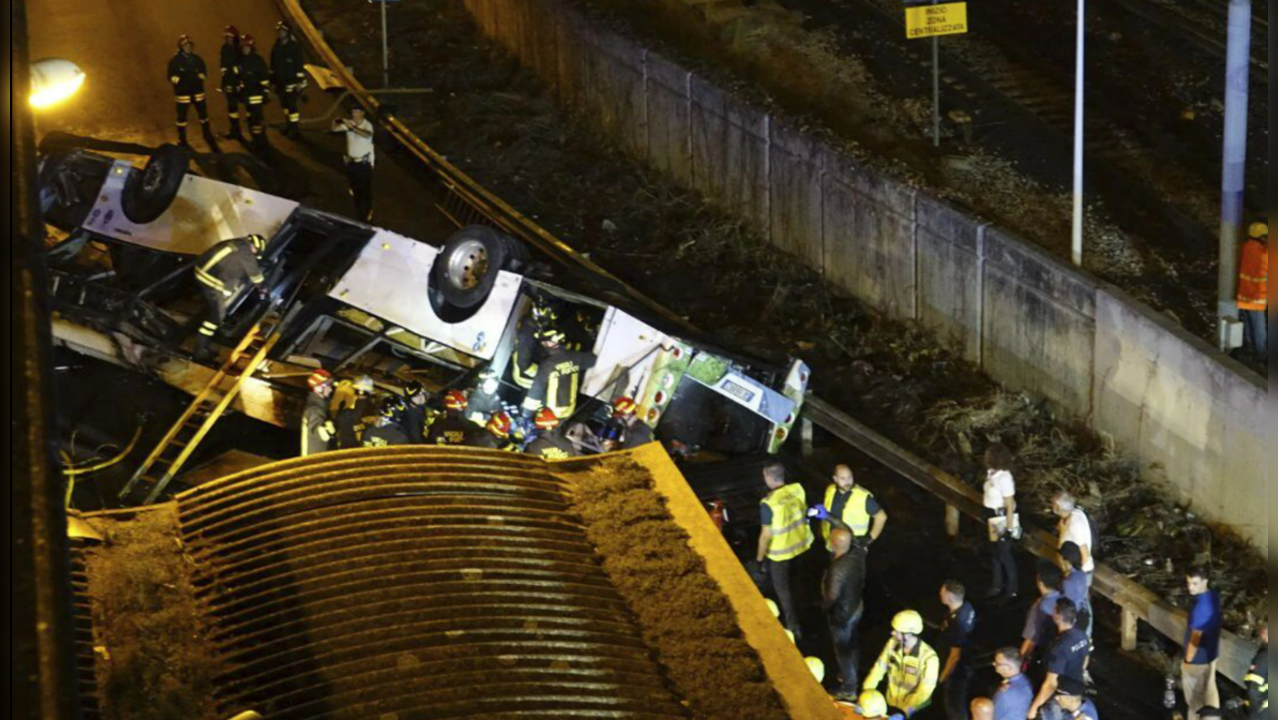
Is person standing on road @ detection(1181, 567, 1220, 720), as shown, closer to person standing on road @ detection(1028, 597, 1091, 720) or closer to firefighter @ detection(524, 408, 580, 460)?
person standing on road @ detection(1028, 597, 1091, 720)

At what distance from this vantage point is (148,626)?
24.5 feet

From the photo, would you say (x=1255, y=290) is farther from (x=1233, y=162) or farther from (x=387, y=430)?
(x=387, y=430)

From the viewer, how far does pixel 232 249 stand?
13234 millimetres

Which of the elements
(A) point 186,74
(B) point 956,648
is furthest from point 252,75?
(B) point 956,648

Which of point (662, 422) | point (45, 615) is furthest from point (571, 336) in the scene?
point (45, 615)

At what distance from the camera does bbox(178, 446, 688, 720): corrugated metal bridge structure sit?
6910mm

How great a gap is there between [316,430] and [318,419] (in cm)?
9

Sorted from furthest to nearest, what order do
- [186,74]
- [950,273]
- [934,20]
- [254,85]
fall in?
[254,85], [186,74], [934,20], [950,273]

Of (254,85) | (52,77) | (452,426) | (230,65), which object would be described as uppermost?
(52,77)

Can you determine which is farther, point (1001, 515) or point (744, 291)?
point (744, 291)

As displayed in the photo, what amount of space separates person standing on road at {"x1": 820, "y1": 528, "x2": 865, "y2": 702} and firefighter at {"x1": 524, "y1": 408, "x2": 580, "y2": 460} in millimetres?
1956

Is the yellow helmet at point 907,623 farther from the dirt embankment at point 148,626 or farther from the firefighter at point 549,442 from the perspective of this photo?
the dirt embankment at point 148,626

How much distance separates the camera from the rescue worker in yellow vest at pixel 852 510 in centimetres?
1152

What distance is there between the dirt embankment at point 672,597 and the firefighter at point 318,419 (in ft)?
12.6
